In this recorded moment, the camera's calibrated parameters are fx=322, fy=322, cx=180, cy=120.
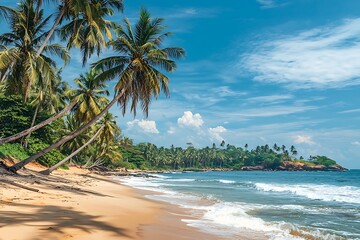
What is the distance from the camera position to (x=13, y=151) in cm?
2769

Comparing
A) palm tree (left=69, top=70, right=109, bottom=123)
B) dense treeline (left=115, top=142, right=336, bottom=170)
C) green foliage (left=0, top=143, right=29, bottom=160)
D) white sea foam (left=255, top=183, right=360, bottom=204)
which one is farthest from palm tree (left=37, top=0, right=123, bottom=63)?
dense treeline (left=115, top=142, right=336, bottom=170)

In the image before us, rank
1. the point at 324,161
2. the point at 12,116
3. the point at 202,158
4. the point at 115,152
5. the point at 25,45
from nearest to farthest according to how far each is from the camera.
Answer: the point at 25,45, the point at 12,116, the point at 115,152, the point at 202,158, the point at 324,161

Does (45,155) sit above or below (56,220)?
above

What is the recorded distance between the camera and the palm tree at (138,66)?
1773 centimetres

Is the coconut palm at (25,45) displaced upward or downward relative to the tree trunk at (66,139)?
upward

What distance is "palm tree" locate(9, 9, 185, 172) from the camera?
17734 mm

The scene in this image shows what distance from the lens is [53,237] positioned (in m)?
6.49

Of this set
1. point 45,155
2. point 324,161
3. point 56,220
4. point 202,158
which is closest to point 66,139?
point 56,220

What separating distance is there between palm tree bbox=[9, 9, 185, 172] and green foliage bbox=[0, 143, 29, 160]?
9.78 metres

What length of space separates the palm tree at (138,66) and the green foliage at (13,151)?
32.1ft

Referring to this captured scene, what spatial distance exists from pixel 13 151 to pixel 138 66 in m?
16.6

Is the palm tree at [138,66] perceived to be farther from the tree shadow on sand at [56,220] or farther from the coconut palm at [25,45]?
the tree shadow on sand at [56,220]

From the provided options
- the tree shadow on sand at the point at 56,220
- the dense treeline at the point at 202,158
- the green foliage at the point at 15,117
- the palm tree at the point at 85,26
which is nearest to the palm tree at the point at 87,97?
the palm tree at the point at 85,26

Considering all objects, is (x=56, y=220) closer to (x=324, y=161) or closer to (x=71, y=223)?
(x=71, y=223)
